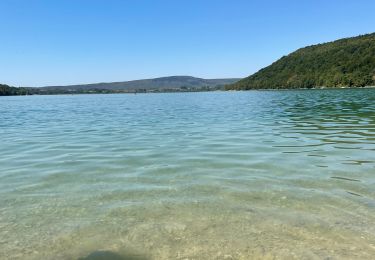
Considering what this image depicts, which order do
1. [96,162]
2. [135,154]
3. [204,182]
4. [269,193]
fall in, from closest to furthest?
[269,193]
[204,182]
[96,162]
[135,154]

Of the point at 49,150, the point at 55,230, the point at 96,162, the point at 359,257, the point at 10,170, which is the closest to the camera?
the point at 359,257

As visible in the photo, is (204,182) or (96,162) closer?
(204,182)

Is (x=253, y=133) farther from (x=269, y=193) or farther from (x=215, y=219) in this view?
(x=215, y=219)

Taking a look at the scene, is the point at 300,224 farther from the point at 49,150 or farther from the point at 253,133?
the point at 253,133

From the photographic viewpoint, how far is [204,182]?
391 inches

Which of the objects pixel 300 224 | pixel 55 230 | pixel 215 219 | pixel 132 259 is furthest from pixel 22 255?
pixel 300 224

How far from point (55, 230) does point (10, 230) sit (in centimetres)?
84

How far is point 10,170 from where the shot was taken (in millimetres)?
12016

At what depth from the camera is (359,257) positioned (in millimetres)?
5555

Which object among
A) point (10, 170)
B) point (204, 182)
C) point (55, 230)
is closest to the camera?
point (55, 230)

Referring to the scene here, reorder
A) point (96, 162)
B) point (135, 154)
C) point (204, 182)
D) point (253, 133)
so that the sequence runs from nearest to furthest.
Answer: point (204, 182)
point (96, 162)
point (135, 154)
point (253, 133)

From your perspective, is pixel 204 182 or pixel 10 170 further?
pixel 10 170

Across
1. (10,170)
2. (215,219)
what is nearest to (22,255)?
(215,219)

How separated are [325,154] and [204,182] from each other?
5649 mm
